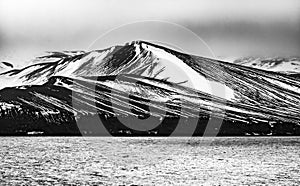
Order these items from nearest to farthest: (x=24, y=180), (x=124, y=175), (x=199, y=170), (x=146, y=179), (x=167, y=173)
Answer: (x=24, y=180) → (x=146, y=179) → (x=124, y=175) → (x=167, y=173) → (x=199, y=170)

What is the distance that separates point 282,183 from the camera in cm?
5741

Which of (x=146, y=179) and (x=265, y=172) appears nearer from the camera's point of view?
(x=146, y=179)

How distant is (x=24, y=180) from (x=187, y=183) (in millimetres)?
15470

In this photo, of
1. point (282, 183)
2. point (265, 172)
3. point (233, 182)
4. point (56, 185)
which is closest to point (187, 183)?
point (233, 182)

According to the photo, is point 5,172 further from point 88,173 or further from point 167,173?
point 167,173

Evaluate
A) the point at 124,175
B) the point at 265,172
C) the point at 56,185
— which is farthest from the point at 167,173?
the point at 56,185

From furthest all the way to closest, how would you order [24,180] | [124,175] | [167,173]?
1. [167,173]
2. [124,175]
3. [24,180]

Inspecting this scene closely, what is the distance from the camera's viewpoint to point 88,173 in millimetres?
68812

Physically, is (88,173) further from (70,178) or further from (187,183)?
(187,183)

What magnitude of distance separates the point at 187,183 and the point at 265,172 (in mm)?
17153

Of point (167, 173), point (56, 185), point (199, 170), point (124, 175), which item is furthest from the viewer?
point (199, 170)

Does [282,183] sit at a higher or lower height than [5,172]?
higher

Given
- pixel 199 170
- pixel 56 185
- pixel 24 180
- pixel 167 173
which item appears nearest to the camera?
pixel 56 185

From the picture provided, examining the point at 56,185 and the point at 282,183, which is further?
the point at 282,183
